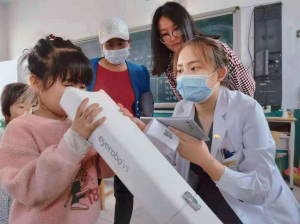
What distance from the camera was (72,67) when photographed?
2.37 feet

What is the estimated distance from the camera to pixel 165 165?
54cm

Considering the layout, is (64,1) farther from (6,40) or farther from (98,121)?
(98,121)

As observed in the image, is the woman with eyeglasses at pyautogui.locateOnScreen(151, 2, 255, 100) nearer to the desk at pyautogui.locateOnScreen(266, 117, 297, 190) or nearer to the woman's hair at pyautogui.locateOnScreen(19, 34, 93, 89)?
the woman's hair at pyautogui.locateOnScreen(19, 34, 93, 89)

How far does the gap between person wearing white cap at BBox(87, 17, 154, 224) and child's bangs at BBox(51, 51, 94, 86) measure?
0.49m

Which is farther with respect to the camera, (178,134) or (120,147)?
(178,134)

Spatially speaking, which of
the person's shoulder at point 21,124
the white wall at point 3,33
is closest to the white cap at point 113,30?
the person's shoulder at point 21,124

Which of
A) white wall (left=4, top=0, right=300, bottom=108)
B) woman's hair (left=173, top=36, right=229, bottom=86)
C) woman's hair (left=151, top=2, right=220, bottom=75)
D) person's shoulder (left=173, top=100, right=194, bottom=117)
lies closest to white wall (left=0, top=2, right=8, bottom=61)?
white wall (left=4, top=0, right=300, bottom=108)

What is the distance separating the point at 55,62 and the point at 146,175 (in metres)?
0.48

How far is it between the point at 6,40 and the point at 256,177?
17.0 feet

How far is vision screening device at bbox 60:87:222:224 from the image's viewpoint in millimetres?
497

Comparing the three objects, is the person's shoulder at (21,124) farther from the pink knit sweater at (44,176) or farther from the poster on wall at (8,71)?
the poster on wall at (8,71)

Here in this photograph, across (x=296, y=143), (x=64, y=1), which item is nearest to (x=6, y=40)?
(x=64, y=1)

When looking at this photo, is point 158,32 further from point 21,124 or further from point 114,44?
point 21,124

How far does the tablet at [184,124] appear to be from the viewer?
614 millimetres
